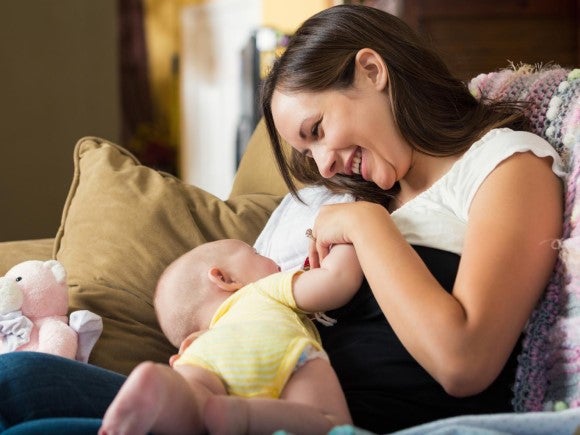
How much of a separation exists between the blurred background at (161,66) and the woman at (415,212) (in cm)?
186

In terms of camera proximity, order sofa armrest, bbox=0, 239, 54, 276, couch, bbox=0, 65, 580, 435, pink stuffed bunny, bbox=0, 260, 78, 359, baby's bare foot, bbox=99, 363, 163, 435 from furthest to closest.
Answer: sofa armrest, bbox=0, 239, 54, 276 → pink stuffed bunny, bbox=0, 260, 78, 359 → couch, bbox=0, 65, 580, 435 → baby's bare foot, bbox=99, 363, 163, 435

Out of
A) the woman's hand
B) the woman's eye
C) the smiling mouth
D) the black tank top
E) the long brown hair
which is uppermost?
the long brown hair

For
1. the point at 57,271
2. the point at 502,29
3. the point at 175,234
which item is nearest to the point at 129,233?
the point at 175,234

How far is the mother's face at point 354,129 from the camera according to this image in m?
1.52

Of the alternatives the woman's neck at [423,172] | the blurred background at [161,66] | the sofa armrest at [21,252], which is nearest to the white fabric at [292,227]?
the woman's neck at [423,172]

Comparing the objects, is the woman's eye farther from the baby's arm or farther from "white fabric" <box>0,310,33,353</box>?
"white fabric" <box>0,310,33,353</box>

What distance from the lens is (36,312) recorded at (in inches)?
63.2

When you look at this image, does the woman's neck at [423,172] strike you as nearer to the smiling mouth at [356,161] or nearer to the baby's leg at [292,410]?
the smiling mouth at [356,161]

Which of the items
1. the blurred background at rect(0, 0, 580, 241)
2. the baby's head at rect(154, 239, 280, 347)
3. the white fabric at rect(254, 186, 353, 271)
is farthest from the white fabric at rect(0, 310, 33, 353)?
the blurred background at rect(0, 0, 580, 241)

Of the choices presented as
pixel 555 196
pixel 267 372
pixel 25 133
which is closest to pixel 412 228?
pixel 555 196

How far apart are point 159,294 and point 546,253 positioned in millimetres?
618

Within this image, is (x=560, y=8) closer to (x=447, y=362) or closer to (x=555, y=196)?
(x=555, y=196)

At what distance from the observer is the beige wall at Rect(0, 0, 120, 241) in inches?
186

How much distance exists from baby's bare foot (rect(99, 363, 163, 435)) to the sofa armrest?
105 cm
